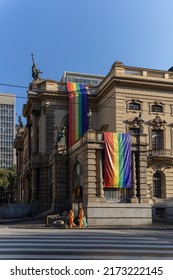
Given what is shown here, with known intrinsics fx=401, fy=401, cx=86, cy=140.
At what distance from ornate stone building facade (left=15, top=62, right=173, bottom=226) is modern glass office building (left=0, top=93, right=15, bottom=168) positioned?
8191 centimetres

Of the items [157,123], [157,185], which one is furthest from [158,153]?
[157,123]

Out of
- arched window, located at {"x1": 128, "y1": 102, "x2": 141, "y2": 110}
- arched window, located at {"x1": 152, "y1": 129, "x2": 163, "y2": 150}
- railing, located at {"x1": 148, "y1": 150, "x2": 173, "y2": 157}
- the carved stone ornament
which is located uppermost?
arched window, located at {"x1": 128, "y1": 102, "x2": 141, "y2": 110}

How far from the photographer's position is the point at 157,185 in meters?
41.9

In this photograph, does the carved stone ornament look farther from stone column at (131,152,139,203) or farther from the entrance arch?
the entrance arch

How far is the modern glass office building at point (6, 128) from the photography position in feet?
429

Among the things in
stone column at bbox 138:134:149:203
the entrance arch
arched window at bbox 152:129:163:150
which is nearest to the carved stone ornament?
arched window at bbox 152:129:163:150

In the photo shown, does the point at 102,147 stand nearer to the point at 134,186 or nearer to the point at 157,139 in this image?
the point at 134,186

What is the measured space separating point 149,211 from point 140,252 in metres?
20.2

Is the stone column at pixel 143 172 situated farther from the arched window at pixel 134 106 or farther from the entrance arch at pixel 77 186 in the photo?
the arched window at pixel 134 106

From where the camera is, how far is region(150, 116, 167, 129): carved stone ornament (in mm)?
43312

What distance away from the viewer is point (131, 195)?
110 ft

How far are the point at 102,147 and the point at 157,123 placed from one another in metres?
12.3

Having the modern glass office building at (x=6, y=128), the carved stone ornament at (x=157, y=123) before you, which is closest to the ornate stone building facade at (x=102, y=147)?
the carved stone ornament at (x=157, y=123)

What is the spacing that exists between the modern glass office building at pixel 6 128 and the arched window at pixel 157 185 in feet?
299
